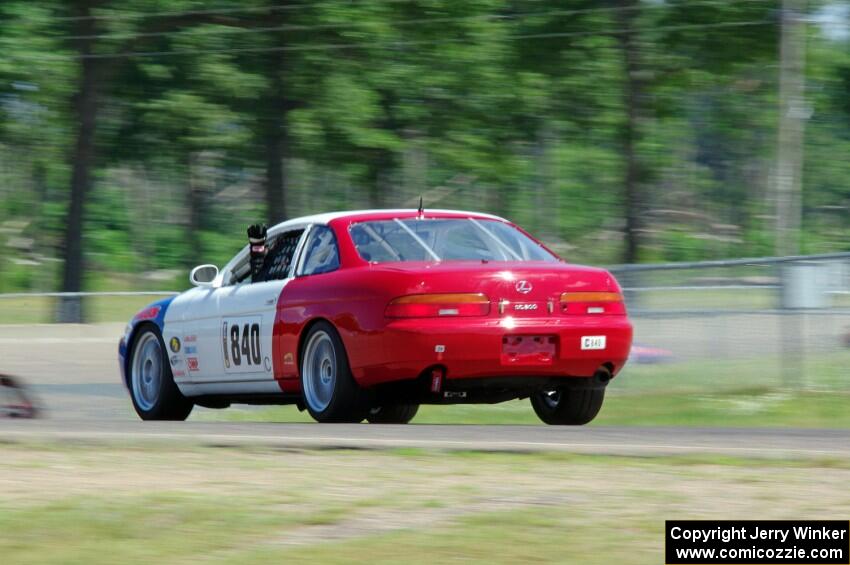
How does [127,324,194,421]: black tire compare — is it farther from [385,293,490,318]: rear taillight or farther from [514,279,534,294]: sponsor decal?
[514,279,534,294]: sponsor decal

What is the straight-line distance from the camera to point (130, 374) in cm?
1295

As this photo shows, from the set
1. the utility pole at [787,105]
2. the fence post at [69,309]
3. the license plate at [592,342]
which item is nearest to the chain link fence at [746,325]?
the license plate at [592,342]

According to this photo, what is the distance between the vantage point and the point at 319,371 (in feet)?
34.3

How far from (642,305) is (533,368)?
4.62m

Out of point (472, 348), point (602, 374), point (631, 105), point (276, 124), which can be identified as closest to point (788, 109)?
point (631, 105)

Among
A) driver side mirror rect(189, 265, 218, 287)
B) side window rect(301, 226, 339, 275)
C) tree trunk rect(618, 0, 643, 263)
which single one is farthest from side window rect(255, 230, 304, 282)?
tree trunk rect(618, 0, 643, 263)

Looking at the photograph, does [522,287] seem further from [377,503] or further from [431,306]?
[377,503]

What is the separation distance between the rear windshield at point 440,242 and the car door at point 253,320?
0.74 m

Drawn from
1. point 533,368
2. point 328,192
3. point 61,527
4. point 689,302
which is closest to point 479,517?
point 61,527

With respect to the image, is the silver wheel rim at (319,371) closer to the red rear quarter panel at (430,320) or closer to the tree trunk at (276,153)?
the red rear quarter panel at (430,320)

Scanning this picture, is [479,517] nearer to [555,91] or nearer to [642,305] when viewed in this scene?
[642,305]

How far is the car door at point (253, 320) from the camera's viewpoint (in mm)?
10969

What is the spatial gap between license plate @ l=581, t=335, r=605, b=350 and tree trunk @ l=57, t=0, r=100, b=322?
26645mm

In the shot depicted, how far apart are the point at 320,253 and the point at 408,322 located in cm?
130
